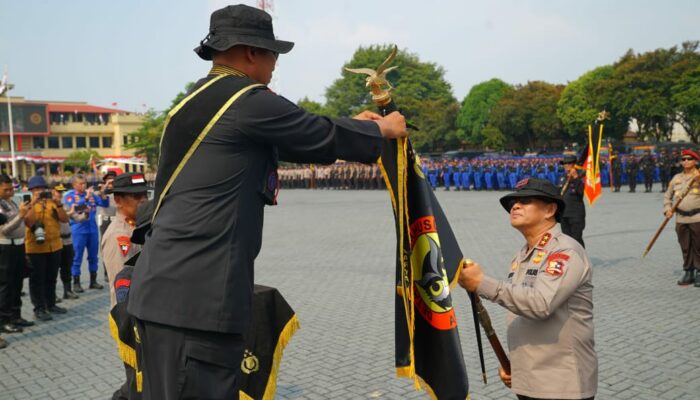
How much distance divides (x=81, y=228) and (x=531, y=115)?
152ft

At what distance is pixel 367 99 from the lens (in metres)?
79.4

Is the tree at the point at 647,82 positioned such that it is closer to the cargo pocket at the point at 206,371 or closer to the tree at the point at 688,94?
the tree at the point at 688,94

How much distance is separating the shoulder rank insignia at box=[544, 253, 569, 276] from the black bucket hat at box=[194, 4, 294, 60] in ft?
5.54

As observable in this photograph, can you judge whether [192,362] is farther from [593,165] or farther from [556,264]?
[593,165]

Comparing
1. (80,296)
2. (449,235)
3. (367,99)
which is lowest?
(80,296)

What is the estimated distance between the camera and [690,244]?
873 cm

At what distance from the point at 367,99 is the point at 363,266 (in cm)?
7003

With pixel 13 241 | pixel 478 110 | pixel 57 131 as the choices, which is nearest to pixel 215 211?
pixel 13 241

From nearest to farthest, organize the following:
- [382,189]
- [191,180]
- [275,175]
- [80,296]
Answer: [191,180]
[275,175]
[80,296]
[382,189]

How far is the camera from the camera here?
8.30m

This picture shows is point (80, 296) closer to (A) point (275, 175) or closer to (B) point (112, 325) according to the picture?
(B) point (112, 325)

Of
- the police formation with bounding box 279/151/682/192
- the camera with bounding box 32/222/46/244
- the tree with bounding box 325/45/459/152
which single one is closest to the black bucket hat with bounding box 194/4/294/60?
the camera with bounding box 32/222/46/244

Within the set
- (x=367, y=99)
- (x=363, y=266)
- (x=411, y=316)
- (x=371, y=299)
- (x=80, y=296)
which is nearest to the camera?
(x=411, y=316)

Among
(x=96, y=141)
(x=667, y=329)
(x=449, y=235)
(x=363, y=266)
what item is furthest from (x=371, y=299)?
(x=96, y=141)
